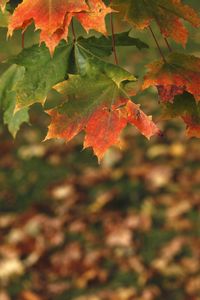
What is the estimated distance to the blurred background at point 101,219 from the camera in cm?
363

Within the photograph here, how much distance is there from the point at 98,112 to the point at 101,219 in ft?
9.36

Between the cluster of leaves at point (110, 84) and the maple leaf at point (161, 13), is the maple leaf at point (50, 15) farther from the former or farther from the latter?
the maple leaf at point (161, 13)

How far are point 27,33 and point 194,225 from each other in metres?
3.67

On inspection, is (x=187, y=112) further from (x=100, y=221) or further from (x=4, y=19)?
(x=100, y=221)

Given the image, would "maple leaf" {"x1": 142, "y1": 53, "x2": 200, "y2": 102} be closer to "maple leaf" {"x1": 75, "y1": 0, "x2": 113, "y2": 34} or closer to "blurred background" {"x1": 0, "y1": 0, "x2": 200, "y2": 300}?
"maple leaf" {"x1": 75, "y1": 0, "x2": 113, "y2": 34}

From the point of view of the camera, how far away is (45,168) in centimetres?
474

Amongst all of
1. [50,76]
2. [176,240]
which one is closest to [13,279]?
[176,240]

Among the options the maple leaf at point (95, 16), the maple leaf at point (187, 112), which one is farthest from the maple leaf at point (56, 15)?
the maple leaf at point (187, 112)

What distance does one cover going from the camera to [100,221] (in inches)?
162

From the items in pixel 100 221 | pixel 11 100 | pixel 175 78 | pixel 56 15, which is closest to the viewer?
pixel 56 15

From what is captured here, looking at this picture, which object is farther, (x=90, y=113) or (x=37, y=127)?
(x=37, y=127)

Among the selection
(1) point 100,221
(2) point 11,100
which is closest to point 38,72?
(2) point 11,100

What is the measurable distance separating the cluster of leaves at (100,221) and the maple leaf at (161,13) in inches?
94.2

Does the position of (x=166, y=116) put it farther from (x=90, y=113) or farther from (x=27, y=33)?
(x=27, y=33)
